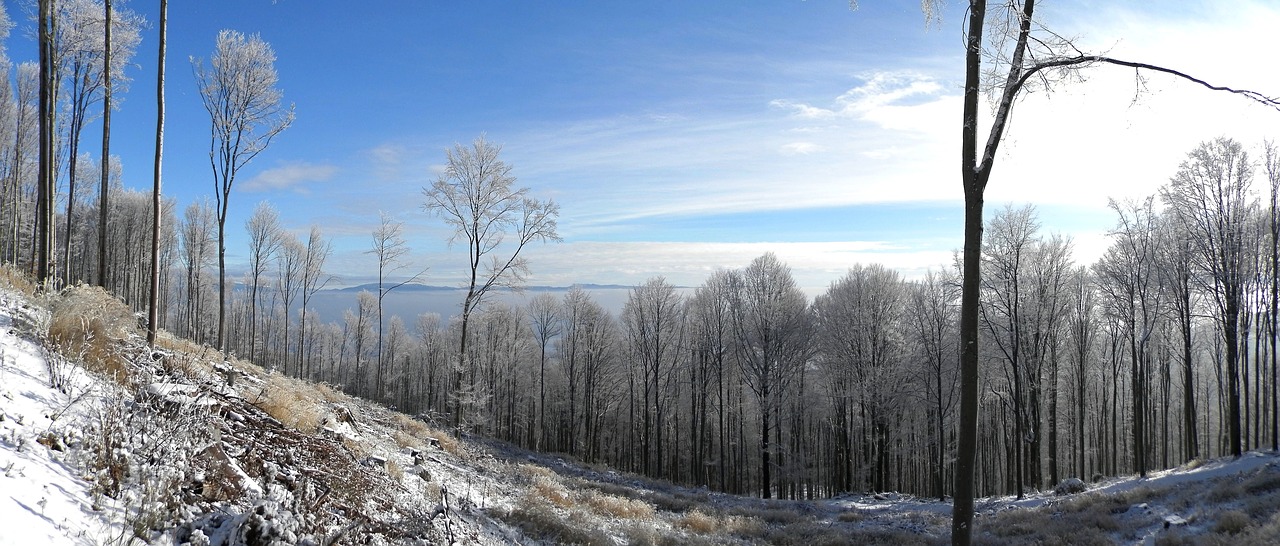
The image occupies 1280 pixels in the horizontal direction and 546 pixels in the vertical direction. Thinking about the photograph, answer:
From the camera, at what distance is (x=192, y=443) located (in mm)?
4680

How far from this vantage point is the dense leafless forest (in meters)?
19.4

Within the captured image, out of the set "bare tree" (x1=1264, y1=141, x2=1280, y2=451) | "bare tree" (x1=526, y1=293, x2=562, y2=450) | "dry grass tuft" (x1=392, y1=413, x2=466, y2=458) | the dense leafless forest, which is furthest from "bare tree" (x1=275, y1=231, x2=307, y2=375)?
"bare tree" (x1=1264, y1=141, x2=1280, y2=451)

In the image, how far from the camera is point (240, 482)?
15.5 feet

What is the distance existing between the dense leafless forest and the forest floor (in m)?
3.53

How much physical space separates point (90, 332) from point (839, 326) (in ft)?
98.4

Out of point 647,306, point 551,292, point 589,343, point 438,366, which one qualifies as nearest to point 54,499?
point 647,306

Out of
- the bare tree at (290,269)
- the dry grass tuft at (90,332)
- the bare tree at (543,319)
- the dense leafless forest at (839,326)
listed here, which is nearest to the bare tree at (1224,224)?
the dense leafless forest at (839,326)

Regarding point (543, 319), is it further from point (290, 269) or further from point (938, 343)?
point (938, 343)

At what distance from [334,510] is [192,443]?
4.86 feet

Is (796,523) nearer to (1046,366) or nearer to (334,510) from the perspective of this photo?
(334,510)

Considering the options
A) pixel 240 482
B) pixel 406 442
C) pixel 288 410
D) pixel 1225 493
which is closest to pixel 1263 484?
pixel 1225 493

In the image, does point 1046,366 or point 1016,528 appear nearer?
point 1016,528

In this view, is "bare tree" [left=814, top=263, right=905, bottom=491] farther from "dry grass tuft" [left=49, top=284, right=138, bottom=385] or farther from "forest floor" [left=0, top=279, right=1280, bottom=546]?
"dry grass tuft" [left=49, top=284, right=138, bottom=385]

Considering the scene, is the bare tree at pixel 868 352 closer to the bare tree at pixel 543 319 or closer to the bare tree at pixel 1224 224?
the bare tree at pixel 1224 224
